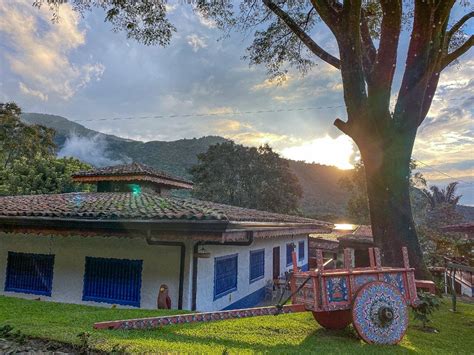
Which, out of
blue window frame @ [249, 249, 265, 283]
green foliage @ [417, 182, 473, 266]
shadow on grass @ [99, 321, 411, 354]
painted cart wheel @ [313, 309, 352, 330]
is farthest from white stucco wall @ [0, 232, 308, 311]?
green foliage @ [417, 182, 473, 266]

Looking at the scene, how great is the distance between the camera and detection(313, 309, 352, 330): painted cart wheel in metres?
6.05

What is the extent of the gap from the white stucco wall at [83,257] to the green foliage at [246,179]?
25.4 metres

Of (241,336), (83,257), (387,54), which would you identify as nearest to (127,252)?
(83,257)

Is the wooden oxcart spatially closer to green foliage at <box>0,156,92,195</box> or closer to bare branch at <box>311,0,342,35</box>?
bare branch at <box>311,0,342,35</box>

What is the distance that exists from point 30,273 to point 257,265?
311 inches

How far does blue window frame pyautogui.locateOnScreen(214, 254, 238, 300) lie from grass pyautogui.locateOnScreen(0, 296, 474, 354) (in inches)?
118

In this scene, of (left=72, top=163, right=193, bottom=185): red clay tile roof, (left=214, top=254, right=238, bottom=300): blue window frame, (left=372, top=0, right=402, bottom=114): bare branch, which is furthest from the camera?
(left=72, top=163, right=193, bottom=185): red clay tile roof

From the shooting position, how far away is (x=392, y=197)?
924cm

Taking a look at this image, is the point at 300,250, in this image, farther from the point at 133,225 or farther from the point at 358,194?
the point at 358,194

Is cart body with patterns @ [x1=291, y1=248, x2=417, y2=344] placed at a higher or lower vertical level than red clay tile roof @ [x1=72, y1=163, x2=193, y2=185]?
lower

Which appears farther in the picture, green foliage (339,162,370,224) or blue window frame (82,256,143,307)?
green foliage (339,162,370,224)

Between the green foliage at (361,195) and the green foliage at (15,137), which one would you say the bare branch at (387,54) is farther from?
the green foliage at (15,137)

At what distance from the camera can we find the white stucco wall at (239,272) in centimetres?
927

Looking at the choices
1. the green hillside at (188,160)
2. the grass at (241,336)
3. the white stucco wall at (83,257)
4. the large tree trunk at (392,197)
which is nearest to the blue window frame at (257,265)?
the white stucco wall at (83,257)
